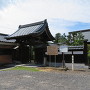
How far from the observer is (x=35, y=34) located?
54.5 feet

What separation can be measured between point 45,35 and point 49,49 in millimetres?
5420

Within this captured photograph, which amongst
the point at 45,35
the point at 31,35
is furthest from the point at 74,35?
the point at 31,35

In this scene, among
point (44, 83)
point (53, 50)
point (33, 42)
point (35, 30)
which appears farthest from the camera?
point (35, 30)

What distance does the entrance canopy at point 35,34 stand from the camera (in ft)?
56.5

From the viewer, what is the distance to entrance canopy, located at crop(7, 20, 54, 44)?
56.5 feet

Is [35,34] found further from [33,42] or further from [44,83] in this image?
[44,83]

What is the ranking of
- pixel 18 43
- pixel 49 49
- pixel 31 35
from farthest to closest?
pixel 18 43 < pixel 31 35 < pixel 49 49

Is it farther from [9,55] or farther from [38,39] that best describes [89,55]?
[9,55]

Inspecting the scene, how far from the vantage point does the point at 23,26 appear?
2170cm

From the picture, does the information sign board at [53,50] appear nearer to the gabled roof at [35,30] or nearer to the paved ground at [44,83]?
the gabled roof at [35,30]

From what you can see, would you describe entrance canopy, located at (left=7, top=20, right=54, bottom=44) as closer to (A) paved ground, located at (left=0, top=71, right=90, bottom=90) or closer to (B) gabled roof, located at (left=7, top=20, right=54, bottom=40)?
(B) gabled roof, located at (left=7, top=20, right=54, bottom=40)

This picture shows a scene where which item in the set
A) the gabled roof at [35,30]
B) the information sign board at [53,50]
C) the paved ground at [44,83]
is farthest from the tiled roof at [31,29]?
the paved ground at [44,83]

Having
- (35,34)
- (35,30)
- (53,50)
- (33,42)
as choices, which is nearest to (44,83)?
(53,50)

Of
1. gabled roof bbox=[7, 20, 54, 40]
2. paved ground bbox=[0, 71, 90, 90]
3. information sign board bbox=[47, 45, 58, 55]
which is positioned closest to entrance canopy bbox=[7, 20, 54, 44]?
gabled roof bbox=[7, 20, 54, 40]
